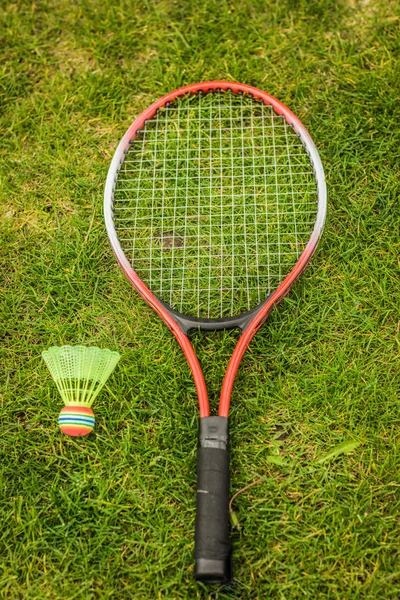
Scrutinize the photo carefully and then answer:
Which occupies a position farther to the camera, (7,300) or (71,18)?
(71,18)

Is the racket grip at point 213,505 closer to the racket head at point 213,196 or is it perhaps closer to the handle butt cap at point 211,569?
the handle butt cap at point 211,569

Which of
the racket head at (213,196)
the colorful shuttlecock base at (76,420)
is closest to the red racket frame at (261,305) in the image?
the racket head at (213,196)

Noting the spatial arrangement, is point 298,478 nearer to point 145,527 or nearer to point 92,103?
point 145,527

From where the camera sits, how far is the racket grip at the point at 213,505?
75.1 inches

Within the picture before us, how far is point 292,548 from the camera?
2109mm

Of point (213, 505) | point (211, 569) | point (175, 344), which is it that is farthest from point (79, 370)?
point (211, 569)

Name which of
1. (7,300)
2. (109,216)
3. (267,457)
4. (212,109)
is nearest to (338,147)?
(212,109)

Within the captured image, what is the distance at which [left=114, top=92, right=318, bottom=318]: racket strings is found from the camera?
8.18ft

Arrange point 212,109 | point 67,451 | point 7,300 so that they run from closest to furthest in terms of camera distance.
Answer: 1. point 67,451
2. point 7,300
3. point 212,109

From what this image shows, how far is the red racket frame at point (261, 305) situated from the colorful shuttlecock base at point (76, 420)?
1.55ft

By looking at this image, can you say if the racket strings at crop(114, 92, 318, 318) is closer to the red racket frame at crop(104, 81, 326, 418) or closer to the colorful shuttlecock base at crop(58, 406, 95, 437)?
the red racket frame at crop(104, 81, 326, 418)

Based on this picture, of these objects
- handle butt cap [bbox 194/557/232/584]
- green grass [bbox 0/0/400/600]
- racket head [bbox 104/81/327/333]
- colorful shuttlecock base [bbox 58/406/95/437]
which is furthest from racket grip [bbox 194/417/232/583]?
racket head [bbox 104/81/327/333]

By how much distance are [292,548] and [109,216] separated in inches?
61.6

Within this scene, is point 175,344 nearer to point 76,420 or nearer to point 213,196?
point 76,420
